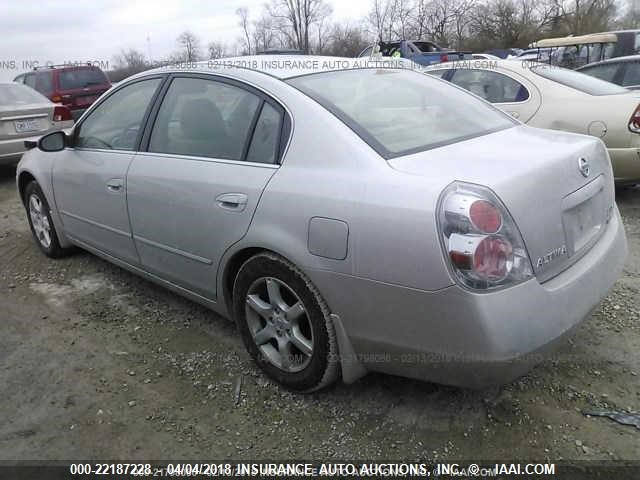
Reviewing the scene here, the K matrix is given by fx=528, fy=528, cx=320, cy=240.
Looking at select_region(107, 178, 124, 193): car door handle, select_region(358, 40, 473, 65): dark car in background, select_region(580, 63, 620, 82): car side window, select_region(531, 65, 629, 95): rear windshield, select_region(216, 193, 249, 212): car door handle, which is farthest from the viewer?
select_region(358, 40, 473, 65): dark car in background

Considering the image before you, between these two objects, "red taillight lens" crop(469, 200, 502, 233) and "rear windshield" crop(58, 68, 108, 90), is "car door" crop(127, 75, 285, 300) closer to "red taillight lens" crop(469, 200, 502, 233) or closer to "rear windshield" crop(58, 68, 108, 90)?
"red taillight lens" crop(469, 200, 502, 233)

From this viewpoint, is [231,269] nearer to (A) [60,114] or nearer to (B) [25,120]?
(B) [25,120]

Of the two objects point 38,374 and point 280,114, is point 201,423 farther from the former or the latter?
point 280,114

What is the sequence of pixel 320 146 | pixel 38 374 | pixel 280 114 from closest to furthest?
pixel 320 146 < pixel 280 114 < pixel 38 374

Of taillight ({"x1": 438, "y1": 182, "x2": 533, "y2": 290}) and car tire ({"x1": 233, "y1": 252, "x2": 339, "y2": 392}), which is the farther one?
car tire ({"x1": 233, "y1": 252, "x2": 339, "y2": 392})

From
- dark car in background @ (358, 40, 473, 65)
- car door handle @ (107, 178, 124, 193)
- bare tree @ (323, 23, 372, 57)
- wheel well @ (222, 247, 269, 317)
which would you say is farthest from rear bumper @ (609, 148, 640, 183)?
bare tree @ (323, 23, 372, 57)

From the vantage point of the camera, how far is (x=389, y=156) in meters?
2.14

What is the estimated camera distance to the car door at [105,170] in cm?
327

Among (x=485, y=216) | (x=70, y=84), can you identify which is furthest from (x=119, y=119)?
(x=70, y=84)

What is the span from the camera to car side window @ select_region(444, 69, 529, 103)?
18.0 ft

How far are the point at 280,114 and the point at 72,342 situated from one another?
6.22 feet

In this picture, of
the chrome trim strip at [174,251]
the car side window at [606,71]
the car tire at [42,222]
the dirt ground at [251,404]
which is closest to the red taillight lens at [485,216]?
the dirt ground at [251,404]

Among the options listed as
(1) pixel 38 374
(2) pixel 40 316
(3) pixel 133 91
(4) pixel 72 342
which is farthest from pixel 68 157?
(1) pixel 38 374

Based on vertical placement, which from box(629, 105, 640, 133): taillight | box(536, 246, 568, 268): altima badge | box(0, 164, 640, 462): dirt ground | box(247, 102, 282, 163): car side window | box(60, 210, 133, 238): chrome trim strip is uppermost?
box(247, 102, 282, 163): car side window
